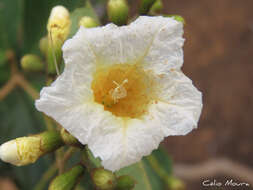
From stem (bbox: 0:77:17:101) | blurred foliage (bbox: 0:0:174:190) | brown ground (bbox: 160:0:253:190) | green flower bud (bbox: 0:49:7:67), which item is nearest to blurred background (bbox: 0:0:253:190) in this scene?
brown ground (bbox: 160:0:253:190)

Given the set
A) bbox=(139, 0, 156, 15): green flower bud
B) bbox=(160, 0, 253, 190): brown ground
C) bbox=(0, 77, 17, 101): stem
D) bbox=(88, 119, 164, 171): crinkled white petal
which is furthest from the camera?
bbox=(160, 0, 253, 190): brown ground

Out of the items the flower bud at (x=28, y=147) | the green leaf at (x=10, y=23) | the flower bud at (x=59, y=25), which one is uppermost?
the flower bud at (x=59, y=25)

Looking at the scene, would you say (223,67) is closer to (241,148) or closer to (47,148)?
(241,148)

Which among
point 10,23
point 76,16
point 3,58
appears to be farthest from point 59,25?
point 10,23

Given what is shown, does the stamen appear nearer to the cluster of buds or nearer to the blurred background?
the cluster of buds

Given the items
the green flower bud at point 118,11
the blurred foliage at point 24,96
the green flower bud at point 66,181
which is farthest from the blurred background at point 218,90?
the green flower bud at point 118,11

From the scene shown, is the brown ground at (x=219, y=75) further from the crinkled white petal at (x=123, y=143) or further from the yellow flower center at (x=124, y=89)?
the crinkled white petal at (x=123, y=143)

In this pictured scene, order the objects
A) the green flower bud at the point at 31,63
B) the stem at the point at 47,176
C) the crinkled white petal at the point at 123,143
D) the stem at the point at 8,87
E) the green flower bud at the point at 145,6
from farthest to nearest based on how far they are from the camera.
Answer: the stem at the point at 8,87, the stem at the point at 47,176, the green flower bud at the point at 31,63, the green flower bud at the point at 145,6, the crinkled white petal at the point at 123,143
